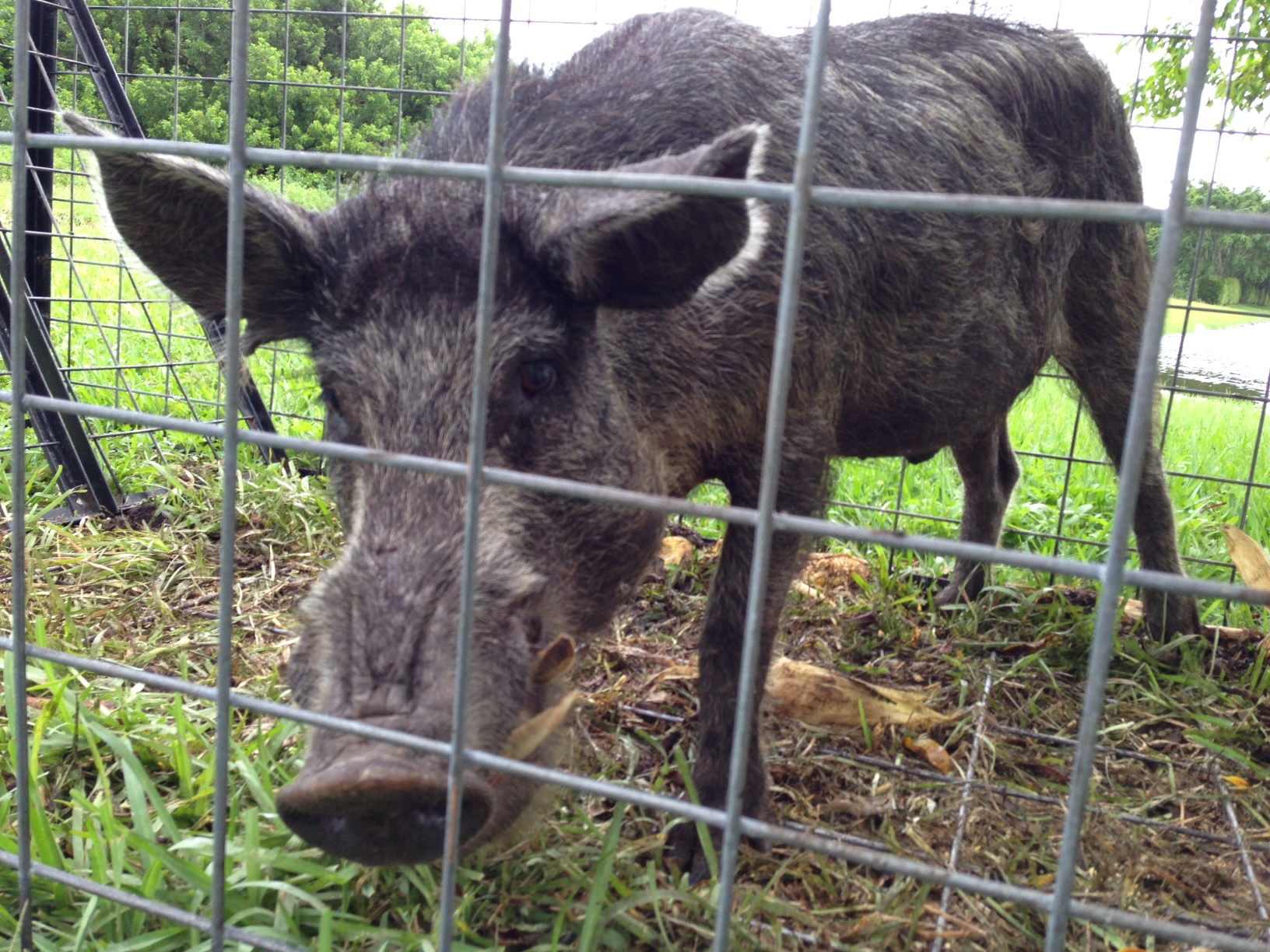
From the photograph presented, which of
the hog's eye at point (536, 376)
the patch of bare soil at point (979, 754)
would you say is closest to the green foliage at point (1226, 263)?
the patch of bare soil at point (979, 754)

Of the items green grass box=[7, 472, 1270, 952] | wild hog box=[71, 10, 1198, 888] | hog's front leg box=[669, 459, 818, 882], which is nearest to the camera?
wild hog box=[71, 10, 1198, 888]

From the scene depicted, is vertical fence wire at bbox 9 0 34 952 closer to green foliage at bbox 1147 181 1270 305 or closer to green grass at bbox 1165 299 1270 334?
green grass at bbox 1165 299 1270 334

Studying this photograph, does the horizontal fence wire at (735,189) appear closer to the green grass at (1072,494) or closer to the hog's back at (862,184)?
the hog's back at (862,184)

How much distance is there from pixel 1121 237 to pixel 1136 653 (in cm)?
144

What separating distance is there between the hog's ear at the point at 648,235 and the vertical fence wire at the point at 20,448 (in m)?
0.85

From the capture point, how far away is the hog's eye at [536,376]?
6.76ft

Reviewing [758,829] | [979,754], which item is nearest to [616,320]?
[758,829]

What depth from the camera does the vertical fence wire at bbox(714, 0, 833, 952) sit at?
1.05 meters

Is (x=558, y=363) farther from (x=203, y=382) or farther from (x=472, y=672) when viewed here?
(x=203, y=382)

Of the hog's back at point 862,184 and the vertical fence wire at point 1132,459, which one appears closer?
the vertical fence wire at point 1132,459

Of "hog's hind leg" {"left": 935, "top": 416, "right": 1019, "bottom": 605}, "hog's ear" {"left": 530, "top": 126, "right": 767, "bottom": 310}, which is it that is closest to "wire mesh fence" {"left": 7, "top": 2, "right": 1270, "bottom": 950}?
"hog's hind leg" {"left": 935, "top": 416, "right": 1019, "bottom": 605}

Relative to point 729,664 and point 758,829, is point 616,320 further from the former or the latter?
point 758,829

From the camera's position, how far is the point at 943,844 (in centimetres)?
234

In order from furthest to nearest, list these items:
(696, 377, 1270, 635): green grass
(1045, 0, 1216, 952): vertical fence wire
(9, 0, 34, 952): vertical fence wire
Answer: (696, 377, 1270, 635): green grass, (9, 0, 34, 952): vertical fence wire, (1045, 0, 1216, 952): vertical fence wire
